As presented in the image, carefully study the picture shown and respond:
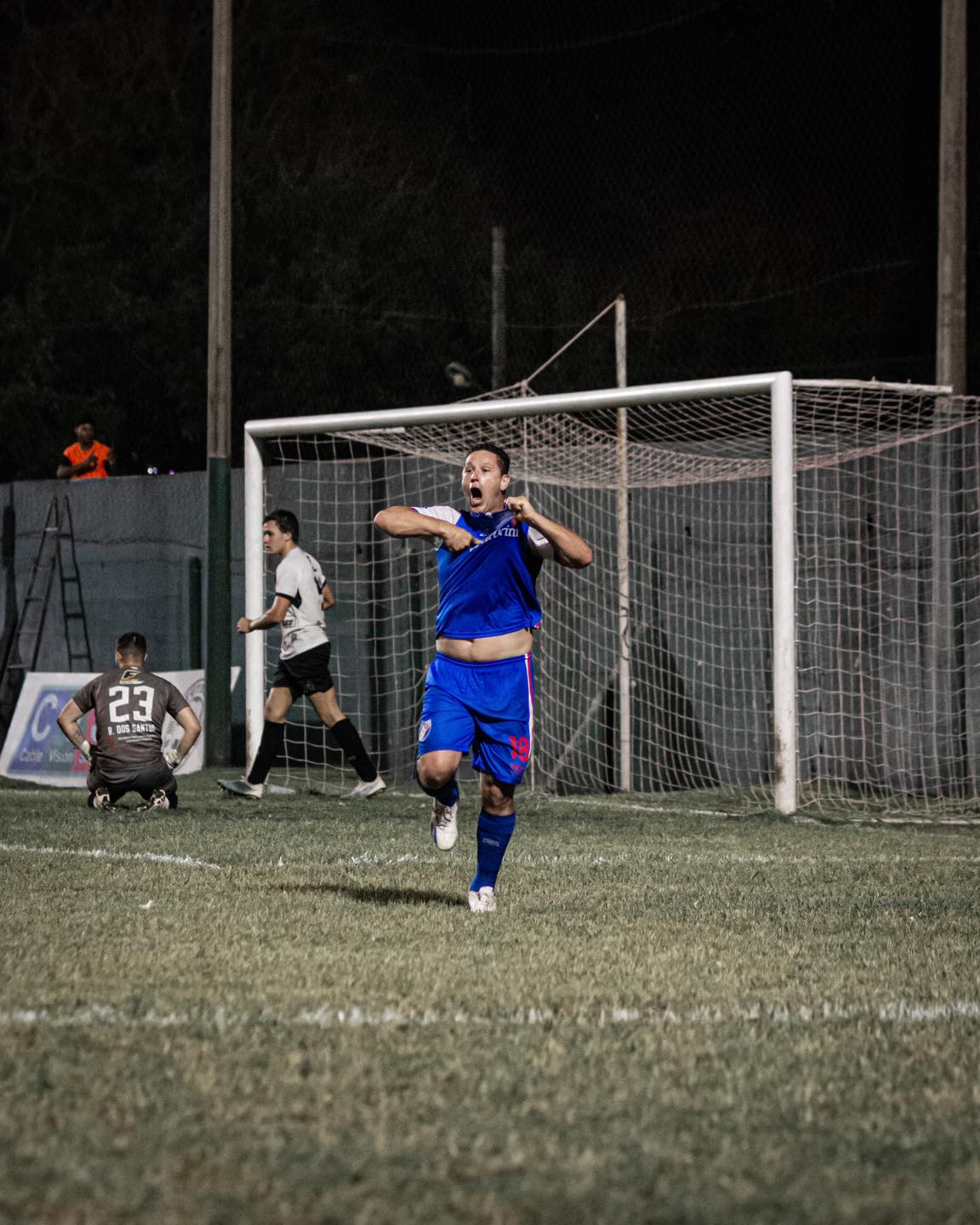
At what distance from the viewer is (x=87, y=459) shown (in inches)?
736

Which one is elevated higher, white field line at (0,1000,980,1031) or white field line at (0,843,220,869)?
white field line at (0,1000,980,1031)

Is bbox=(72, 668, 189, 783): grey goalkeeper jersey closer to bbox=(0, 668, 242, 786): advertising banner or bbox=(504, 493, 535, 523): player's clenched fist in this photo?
bbox=(0, 668, 242, 786): advertising banner

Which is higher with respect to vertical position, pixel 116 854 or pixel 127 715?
pixel 127 715

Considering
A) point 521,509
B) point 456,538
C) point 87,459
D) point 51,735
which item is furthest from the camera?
point 87,459

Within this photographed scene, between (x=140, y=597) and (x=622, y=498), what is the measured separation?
6.09m

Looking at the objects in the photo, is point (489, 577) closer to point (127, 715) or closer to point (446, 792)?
point (446, 792)

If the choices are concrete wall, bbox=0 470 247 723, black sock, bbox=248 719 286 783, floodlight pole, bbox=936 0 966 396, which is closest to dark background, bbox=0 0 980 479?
floodlight pole, bbox=936 0 966 396

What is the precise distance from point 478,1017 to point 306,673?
7558 millimetres

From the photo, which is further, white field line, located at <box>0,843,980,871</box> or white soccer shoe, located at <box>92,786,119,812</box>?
white soccer shoe, located at <box>92,786,119,812</box>

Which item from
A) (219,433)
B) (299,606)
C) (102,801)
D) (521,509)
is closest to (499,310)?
(219,433)

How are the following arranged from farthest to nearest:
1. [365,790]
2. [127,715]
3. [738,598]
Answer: [738,598] < [365,790] < [127,715]

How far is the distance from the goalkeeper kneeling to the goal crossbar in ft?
5.65

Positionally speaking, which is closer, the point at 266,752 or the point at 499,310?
the point at 266,752

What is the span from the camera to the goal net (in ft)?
42.2
